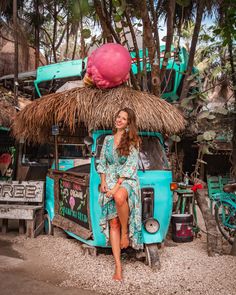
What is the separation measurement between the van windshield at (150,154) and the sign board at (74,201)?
687 mm

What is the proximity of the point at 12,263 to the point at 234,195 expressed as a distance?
11.5 feet

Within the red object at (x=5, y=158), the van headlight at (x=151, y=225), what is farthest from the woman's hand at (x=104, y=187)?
the red object at (x=5, y=158)

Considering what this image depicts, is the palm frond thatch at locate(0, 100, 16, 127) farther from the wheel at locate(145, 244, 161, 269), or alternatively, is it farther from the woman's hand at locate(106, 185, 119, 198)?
the wheel at locate(145, 244, 161, 269)

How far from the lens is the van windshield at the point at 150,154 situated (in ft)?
15.9

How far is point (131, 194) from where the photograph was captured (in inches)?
165

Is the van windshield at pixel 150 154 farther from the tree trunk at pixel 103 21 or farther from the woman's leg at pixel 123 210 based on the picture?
the tree trunk at pixel 103 21

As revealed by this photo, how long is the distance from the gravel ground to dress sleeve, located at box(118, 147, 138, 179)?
114 cm

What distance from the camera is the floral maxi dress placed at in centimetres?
417

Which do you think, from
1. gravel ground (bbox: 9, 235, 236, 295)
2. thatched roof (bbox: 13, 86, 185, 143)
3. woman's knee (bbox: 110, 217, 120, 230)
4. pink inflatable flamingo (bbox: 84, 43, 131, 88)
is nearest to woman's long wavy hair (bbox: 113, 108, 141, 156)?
thatched roof (bbox: 13, 86, 185, 143)

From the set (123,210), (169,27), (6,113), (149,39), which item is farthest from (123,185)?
(6,113)

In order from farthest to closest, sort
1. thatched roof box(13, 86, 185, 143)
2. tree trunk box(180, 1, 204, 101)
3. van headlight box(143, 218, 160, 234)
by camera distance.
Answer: tree trunk box(180, 1, 204, 101) < thatched roof box(13, 86, 185, 143) < van headlight box(143, 218, 160, 234)

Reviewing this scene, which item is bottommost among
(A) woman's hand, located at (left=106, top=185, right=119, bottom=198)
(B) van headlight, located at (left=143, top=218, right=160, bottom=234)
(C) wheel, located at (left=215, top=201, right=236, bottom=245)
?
(C) wheel, located at (left=215, top=201, right=236, bottom=245)

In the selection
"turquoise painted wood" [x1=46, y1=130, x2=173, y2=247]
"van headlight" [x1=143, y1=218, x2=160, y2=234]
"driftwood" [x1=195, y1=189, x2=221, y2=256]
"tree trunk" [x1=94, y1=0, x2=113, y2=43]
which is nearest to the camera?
"van headlight" [x1=143, y1=218, x2=160, y2=234]


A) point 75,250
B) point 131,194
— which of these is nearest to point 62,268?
point 75,250
